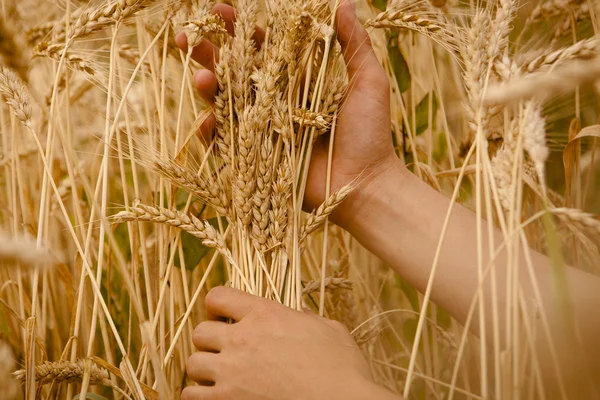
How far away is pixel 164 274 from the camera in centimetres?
85

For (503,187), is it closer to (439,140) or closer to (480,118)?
(480,118)

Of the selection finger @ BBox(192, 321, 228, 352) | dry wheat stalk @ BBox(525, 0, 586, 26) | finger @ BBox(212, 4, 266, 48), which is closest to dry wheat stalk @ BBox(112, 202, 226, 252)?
finger @ BBox(192, 321, 228, 352)

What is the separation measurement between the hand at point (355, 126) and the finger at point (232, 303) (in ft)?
0.89

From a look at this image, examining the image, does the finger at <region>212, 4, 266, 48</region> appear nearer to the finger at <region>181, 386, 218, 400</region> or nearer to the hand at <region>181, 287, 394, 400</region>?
the hand at <region>181, 287, 394, 400</region>

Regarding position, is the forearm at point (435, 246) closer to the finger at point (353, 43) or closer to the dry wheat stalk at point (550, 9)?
the finger at point (353, 43)

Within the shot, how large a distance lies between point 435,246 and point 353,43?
380 mm

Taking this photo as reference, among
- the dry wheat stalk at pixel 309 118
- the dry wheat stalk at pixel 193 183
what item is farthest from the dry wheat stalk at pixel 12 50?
the dry wheat stalk at pixel 309 118

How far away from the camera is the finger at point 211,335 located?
737 mm

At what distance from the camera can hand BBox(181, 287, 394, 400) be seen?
61 centimetres

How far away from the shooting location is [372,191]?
0.90 m

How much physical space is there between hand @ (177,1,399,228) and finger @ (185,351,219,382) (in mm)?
348

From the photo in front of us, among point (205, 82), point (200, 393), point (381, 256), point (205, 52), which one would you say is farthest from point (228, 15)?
point (200, 393)

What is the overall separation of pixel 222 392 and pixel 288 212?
0.90 ft

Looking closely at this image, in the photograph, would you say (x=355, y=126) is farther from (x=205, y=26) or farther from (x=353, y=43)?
(x=205, y=26)
